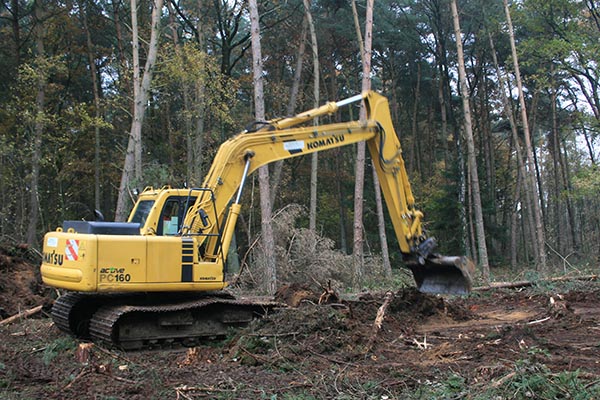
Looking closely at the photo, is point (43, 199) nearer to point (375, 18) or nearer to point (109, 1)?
point (109, 1)

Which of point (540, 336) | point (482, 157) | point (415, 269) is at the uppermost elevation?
point (482, 157)

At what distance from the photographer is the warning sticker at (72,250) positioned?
809 centimetres

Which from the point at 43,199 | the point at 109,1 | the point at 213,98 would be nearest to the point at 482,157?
the point at 213,98

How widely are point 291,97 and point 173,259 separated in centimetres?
1704

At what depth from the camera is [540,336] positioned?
834 centimetres

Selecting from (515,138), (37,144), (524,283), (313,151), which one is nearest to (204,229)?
(313,151)

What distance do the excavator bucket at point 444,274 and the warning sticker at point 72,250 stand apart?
567 cm

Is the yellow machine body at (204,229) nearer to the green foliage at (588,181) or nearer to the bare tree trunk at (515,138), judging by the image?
the green foliage at (588,181)

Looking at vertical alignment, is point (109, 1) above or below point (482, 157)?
above

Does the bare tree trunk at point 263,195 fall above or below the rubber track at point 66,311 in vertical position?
above

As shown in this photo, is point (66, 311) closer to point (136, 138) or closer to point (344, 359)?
point (344, 359)

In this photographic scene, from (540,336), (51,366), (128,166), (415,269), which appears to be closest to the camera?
(51,366)

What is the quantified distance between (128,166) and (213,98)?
19.7 ft

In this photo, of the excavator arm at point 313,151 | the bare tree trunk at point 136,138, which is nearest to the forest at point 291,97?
the bare tree trunk at point 136,138
